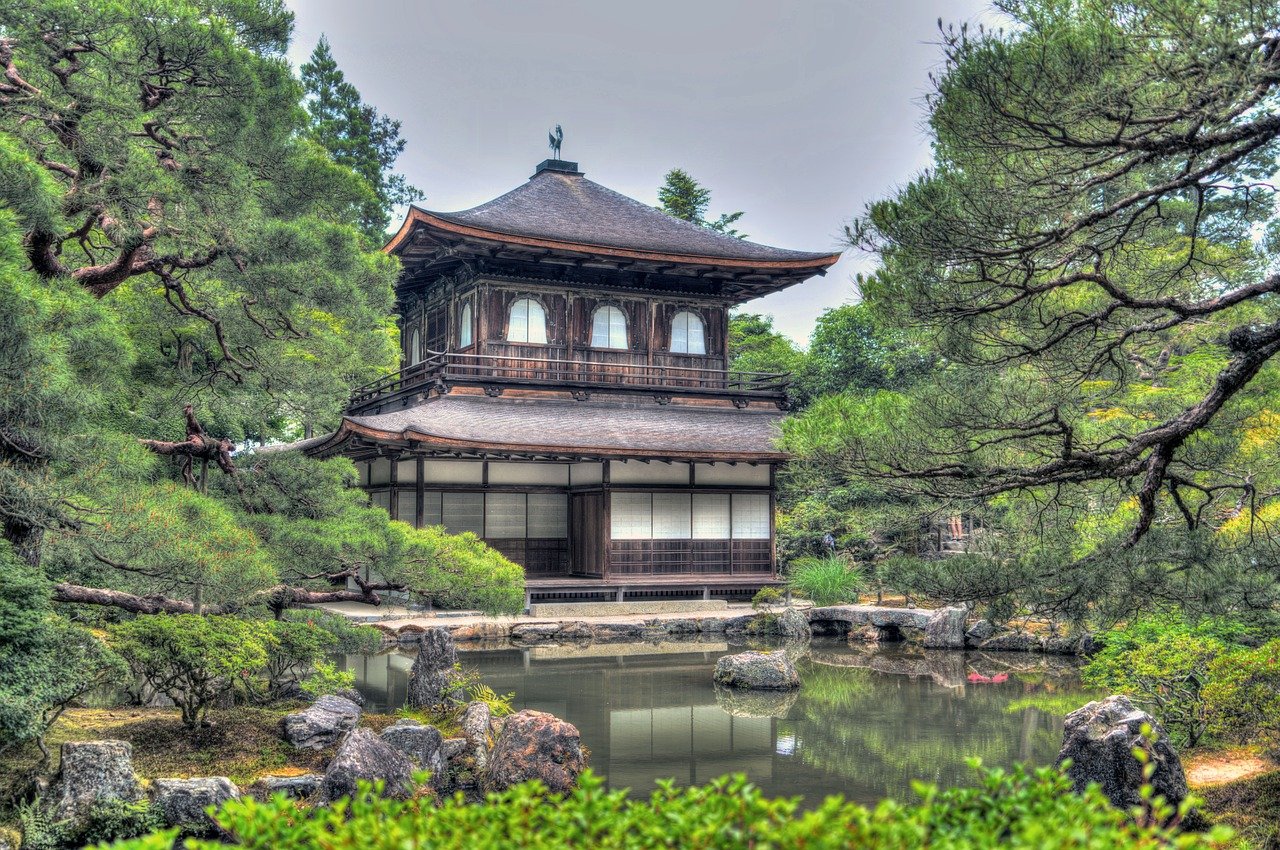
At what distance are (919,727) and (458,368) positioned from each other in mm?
12561

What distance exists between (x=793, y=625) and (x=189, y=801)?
13.3m

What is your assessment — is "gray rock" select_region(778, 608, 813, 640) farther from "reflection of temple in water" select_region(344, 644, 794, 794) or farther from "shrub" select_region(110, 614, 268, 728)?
"shrub" select_region(110, 614, 268, 728)

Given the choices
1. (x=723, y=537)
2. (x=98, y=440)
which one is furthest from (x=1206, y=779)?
(x=723, y=537)

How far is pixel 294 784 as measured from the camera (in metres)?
7.60

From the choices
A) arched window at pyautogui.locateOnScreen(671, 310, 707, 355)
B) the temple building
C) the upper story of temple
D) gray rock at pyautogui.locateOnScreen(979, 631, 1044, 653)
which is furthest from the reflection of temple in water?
arched window at pyautogui.locateOnScreen(671, 310, 707, 355)

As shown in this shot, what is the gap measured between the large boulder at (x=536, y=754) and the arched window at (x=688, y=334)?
1496 centimetres

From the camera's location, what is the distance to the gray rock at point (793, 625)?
61.5 feet

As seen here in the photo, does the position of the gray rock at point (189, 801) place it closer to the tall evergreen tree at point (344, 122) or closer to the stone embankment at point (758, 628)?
the stone embankment at point (758, 628)

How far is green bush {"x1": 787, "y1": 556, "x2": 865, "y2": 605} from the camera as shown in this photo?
20.0 meters

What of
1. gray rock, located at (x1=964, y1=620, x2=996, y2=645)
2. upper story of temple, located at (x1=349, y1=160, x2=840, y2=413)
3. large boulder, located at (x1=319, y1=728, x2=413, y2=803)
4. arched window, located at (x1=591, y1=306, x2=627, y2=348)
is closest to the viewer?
large boulder, located at (x1=319, y1=728, x2=413, y2=803)

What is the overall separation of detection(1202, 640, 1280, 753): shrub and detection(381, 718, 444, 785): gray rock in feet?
18.5

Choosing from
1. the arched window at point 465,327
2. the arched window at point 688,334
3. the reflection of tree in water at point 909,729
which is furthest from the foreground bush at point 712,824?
the arched window at point 688,334

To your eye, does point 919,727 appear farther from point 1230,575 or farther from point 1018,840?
point 1018,840

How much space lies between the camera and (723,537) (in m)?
20.9
